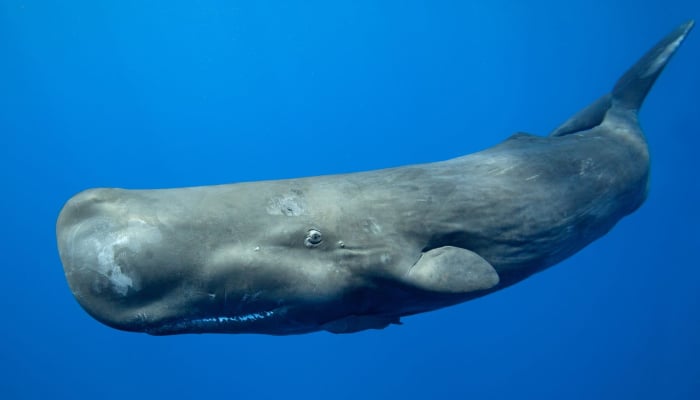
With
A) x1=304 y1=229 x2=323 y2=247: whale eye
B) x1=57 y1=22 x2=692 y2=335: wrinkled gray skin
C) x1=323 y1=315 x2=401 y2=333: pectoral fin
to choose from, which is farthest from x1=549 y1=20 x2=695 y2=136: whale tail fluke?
x1=304 y1=229 x2=323 y2=247: whale eye

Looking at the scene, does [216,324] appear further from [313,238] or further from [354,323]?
[354,323]

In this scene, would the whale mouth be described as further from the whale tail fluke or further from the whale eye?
the whale tail fluke

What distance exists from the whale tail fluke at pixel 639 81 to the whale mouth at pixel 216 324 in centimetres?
525

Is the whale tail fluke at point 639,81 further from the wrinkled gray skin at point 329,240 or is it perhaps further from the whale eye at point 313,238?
the whale eye at point 313,238

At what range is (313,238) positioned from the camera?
173 inches

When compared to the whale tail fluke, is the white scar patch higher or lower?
lower

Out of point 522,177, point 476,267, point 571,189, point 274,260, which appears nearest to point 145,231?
point 274,260

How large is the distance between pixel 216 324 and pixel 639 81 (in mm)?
6146

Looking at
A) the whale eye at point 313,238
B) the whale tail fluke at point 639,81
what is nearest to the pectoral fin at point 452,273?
the whale eye at point 313,238

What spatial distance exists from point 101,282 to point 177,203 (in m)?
0.75

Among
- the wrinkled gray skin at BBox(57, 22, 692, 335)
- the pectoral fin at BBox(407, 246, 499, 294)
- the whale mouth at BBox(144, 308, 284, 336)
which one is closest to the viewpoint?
the wrinkled gray skin at BBox(57, 22, 692, 335)

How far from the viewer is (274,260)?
4.23m

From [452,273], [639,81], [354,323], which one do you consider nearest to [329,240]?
[354,323]

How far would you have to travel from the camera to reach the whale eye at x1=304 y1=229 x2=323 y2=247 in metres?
4.39
